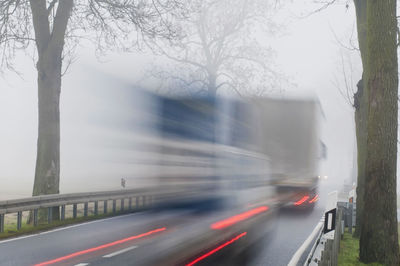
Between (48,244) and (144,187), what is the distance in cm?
347

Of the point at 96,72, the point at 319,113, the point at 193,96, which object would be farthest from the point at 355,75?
the point at 96,72

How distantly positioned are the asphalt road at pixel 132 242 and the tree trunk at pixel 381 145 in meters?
1.67

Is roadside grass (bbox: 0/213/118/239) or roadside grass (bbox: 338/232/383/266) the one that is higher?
roadside grass (bbox: 0/213/118/239)

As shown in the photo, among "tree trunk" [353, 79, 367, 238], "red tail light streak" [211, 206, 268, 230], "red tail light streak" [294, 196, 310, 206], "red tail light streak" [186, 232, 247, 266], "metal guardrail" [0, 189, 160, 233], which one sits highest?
"tree trunk" [353, 79, 367, 238]

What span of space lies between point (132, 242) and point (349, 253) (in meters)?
4.44

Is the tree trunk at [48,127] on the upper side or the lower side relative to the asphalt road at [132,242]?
upper

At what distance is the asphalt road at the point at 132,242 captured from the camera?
984 cm

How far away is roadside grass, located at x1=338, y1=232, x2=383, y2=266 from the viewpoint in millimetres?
10445

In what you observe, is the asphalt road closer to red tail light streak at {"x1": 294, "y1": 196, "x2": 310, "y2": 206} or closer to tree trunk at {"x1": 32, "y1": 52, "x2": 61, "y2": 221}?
tree trunk at {"x1": 32, "y1": 52, "x2": 61, "y2": 221}

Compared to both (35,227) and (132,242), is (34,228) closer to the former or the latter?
(35,227)

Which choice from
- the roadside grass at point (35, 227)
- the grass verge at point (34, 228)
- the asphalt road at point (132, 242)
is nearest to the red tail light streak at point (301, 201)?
the asphalt road at point (132, 242)

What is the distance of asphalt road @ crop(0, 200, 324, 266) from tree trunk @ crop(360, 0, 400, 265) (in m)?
1.67

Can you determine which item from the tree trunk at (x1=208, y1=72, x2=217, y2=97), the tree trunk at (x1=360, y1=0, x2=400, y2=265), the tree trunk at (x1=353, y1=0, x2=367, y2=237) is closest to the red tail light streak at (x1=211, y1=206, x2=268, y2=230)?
the tree trunk at (x1=353, y1=0, x2=367, y2=237)

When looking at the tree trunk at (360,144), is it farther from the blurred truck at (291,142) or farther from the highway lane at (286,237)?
the blurred truck at (291,142)
